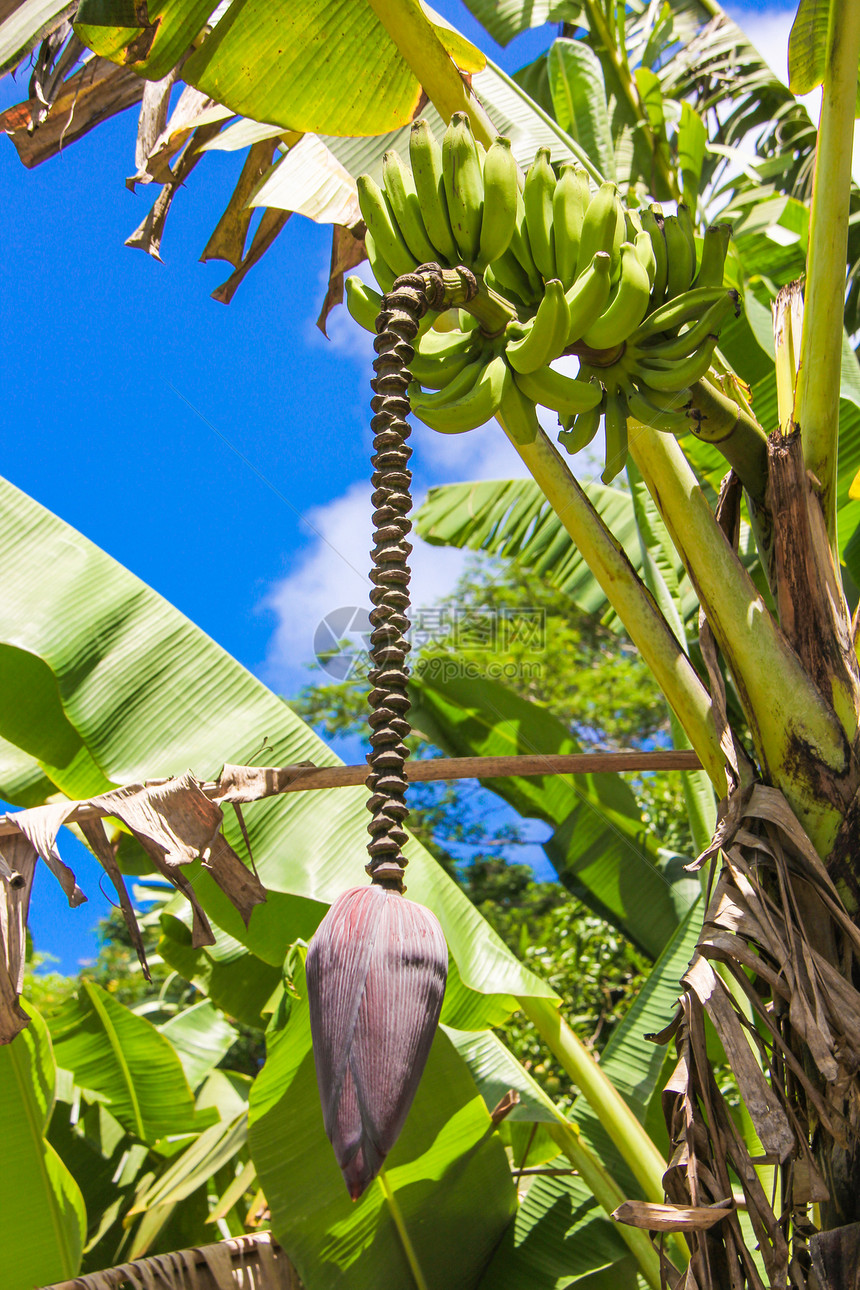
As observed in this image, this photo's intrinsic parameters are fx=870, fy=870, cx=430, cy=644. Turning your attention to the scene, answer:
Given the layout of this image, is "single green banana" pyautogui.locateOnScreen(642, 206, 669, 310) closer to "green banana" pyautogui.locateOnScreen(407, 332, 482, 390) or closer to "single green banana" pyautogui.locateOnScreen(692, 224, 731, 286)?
"single green banana" pyautogui.locateOnScreen(692, 224, 731, 286)

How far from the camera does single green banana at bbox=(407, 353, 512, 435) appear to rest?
28.0 inches

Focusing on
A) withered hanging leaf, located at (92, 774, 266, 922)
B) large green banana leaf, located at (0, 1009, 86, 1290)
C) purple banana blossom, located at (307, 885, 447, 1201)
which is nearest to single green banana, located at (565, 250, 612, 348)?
purple banana blossom, located at (307, 885, 447, 1201)

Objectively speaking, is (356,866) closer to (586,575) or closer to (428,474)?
(586,575)

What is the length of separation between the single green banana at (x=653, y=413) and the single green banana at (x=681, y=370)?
0.02 meters

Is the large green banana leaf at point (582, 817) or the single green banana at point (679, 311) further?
the large green banana leaf at point (582, 817)

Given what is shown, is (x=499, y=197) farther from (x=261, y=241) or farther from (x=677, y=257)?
(x=261, y=241)

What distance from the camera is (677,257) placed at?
0.91m

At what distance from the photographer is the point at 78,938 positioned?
5898 millimetres

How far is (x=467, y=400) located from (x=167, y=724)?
89 cm

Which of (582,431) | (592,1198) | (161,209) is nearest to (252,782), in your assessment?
(582,431)

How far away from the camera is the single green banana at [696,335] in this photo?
824 millimetres

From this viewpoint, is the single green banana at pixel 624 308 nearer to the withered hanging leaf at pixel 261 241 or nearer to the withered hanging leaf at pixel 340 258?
the withered hanging leaf at pixel 340 258

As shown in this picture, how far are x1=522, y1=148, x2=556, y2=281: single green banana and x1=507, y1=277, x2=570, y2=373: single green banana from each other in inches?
4.7
